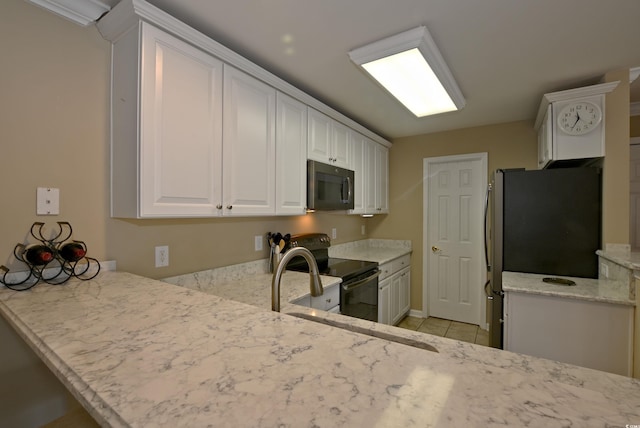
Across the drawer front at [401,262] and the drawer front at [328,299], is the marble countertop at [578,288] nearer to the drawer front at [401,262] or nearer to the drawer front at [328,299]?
the drawer front at [328,299]

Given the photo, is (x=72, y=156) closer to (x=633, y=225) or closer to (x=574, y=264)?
(x=574, y=264)

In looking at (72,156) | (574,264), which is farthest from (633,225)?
(72,156)

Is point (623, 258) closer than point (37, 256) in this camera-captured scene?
No

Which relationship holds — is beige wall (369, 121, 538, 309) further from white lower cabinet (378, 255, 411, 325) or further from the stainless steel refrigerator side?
the stainless steel refrigerator side

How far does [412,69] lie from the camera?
6.49 ft

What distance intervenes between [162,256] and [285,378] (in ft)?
4.87

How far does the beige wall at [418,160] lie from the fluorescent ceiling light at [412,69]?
1190mm

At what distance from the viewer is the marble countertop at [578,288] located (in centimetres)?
176

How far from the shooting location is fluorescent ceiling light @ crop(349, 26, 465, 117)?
173cm

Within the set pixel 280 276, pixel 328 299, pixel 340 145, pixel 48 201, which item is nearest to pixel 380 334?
pixel 280 276

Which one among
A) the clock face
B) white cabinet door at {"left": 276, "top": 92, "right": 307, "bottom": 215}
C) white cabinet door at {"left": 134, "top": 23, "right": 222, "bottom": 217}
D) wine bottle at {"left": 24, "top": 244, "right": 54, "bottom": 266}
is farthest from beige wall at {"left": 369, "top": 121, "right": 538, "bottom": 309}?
wine bottle at {"left": 24, "top": 244, "right": 54, "bottom": 266}

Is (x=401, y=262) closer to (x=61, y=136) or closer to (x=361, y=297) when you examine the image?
(x=361, y=297)

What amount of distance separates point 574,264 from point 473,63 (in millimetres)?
1648

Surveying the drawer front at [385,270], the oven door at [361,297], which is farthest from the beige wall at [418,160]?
the oven door at [361,297]
